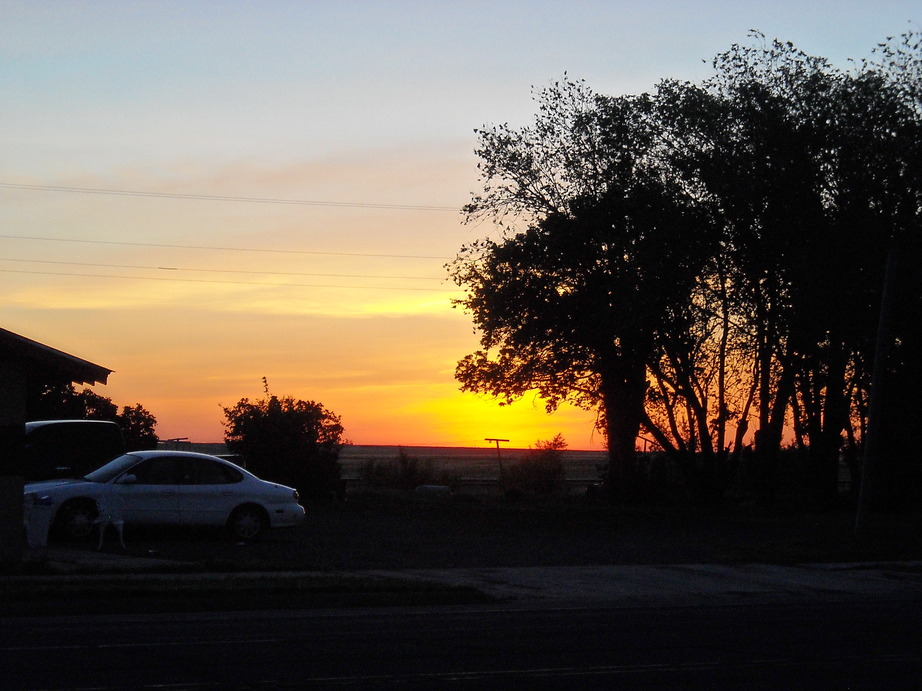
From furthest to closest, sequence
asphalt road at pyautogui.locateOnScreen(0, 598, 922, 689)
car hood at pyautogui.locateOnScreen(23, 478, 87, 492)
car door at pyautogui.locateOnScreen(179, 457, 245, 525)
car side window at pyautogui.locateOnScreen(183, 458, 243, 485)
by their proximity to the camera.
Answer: car side window at pyautogui.locateOnScreen(183, 458, 243, 485) < car door at pyautogui.locateOnScreen(179, 457, 245, 525) < car hood at pyautogui.locateOnScreen(23, 478, 87, 492) < asphalt road at pyautogui.locateOnScreen(0, 598, 922, 689)

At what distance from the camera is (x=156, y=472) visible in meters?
19.5

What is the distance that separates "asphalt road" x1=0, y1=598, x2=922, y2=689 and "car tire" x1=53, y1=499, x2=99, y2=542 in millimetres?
7325

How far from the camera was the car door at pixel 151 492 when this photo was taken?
19.1 meters

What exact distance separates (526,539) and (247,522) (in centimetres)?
585

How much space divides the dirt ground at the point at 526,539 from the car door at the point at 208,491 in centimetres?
53

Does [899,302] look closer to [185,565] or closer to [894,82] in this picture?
[894,82]

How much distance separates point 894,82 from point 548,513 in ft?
49.3

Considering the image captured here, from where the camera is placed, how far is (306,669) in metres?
8.74

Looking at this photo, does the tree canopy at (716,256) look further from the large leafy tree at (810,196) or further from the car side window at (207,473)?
the car side window at (207,473)

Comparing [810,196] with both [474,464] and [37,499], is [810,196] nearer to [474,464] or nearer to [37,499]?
[37,499]

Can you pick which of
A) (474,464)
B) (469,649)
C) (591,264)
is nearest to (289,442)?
(591,264)

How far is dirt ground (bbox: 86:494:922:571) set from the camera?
60.7 feet

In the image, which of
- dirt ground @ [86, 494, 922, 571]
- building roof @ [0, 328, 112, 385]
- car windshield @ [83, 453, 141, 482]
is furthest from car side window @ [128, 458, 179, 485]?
building roof @ [0, 328, 112, 385]

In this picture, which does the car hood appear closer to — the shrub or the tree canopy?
the tree canopy
